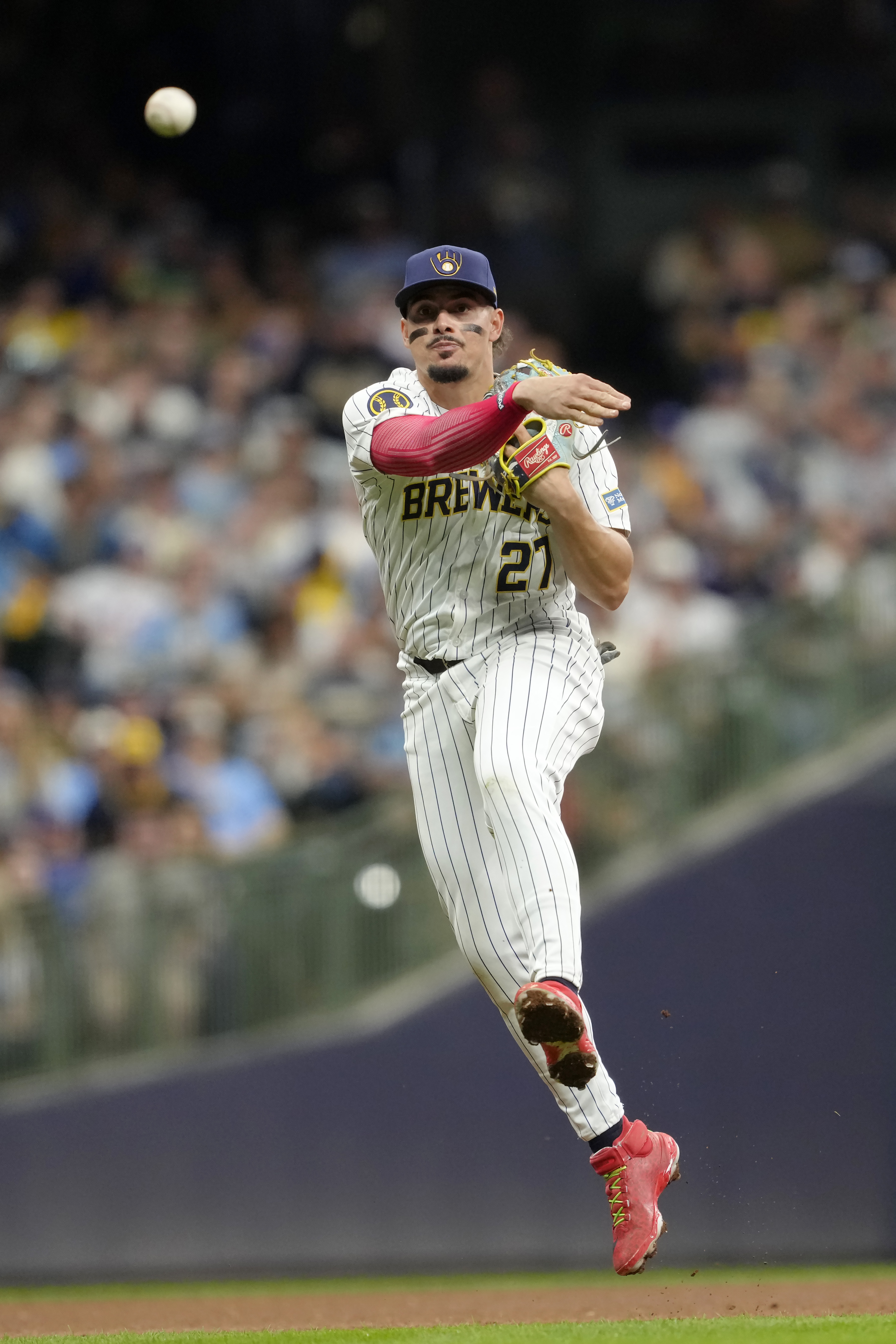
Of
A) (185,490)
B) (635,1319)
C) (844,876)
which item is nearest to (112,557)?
(185,490)

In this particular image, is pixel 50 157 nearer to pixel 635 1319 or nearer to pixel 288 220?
pixel 288 220

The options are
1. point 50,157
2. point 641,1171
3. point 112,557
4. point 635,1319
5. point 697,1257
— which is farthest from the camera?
point 50,157

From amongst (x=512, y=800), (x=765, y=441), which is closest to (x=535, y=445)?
(x=512, y=800)

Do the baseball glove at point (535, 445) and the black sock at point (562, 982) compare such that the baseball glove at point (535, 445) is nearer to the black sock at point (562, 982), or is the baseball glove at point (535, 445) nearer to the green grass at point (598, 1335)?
the black sock at point (562, 982)

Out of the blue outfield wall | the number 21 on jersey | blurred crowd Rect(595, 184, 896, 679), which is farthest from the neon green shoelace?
blurred crowd Rect(595, 184, 896, 679)

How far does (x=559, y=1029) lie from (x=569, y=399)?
1381mm

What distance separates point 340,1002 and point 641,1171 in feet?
13.7

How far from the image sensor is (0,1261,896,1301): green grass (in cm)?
821

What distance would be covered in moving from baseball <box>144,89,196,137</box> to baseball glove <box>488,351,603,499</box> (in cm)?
356

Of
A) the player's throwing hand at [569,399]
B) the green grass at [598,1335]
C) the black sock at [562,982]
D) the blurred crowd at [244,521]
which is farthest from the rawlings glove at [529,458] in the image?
the blurred crowd at [244,521]

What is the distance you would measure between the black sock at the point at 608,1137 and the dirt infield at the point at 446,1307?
133cm

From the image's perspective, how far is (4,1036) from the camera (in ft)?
28.7

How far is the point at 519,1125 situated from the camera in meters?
8.88

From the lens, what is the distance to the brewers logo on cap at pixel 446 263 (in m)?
5.01
